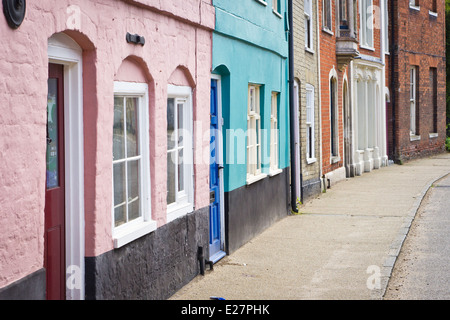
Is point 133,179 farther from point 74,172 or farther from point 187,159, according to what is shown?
point 187,159

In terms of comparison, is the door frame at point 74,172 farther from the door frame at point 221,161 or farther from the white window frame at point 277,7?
the white window frame at point 277,7

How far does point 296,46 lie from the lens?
16734mm

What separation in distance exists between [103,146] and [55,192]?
686 millimetres

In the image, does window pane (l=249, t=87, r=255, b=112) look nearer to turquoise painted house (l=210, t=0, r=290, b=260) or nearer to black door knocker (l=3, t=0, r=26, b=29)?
turquoise painted house (l=210, t=0, r=290, b=260)

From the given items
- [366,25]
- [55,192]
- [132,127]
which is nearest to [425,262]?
[132,127]

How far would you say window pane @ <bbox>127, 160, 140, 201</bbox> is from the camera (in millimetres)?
7508

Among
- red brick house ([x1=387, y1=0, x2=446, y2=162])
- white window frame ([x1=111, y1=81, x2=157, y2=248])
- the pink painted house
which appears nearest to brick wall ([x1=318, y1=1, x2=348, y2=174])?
red brick house ([x1=387, y1=0, x2=446, y2=162])

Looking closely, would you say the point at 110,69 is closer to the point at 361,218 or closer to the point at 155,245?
the point at 155,245

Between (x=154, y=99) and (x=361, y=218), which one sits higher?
(x=154, y=99)

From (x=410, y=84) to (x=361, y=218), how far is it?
1712 centimetres

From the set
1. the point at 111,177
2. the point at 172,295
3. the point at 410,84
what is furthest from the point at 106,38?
the point at 410,84

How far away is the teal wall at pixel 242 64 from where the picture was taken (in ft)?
34.8

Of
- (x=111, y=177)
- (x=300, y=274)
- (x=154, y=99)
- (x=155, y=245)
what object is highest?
(x=154, y=99)

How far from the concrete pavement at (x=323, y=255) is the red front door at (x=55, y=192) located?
2.39m
